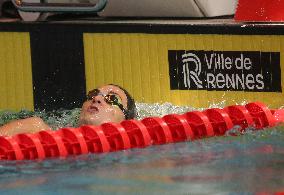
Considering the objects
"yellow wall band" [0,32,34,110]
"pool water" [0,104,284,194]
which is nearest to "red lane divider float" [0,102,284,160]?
"pool water" [0,104,284,194]

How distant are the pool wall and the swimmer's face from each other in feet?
2.62

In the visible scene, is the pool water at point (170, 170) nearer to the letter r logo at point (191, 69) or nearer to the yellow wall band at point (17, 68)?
the letter r logo at point (191, 69)

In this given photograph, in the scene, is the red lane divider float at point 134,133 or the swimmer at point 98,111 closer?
the red lane divider float at point 134,133

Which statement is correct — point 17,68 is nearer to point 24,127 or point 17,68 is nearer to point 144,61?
point 144,61

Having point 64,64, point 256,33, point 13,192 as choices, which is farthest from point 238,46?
point 13,192

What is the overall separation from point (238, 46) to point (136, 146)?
1235 millimetres

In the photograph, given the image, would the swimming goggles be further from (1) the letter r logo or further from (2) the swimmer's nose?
(1) the letter r logo

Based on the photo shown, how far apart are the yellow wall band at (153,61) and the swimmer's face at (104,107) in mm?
785

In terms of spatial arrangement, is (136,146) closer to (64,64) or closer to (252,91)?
(252,91)

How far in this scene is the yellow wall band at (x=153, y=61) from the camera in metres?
6.31

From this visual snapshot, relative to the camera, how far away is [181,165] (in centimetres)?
486

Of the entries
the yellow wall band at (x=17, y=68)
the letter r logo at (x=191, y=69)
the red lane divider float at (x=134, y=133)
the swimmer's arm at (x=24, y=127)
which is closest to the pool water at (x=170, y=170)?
the red lane divider float at (x=134, y=133)

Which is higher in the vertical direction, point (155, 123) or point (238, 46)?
point (238, 46)

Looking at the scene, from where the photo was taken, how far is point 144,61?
21.7 ft
